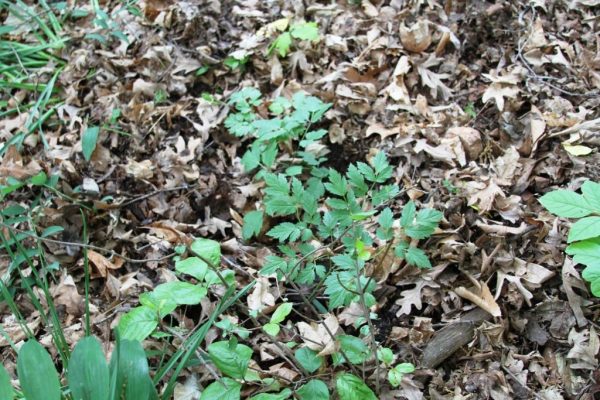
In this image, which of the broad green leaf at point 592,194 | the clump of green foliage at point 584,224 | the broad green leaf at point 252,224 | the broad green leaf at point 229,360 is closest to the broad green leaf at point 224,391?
the broad green leaf at point 229,360

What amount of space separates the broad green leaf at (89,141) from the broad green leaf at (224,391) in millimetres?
1543

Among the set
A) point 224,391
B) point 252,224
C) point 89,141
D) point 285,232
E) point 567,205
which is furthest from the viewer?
point 89,141

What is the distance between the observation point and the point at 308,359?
178 cm

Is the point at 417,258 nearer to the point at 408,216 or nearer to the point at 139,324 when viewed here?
the point at 408,216

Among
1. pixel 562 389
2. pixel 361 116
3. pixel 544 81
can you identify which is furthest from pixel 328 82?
pixel 562 389

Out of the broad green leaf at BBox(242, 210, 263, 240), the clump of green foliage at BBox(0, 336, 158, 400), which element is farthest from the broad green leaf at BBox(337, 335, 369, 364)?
the broad green leaf at BBox(242, 210, 263, 240)

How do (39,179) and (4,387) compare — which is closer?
(4,387)

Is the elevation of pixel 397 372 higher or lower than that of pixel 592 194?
lower

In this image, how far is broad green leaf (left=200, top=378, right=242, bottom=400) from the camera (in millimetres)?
1618

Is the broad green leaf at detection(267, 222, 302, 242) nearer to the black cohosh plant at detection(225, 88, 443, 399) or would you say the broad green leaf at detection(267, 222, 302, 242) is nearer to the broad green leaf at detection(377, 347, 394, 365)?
the black cohosh plant at detection(225, 88, 443, 399)

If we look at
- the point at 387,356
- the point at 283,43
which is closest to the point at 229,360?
the point at 387,356

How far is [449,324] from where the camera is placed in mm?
1963

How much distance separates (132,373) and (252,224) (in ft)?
2.98

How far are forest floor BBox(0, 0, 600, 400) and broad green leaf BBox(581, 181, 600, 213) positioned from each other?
0.34 meters
